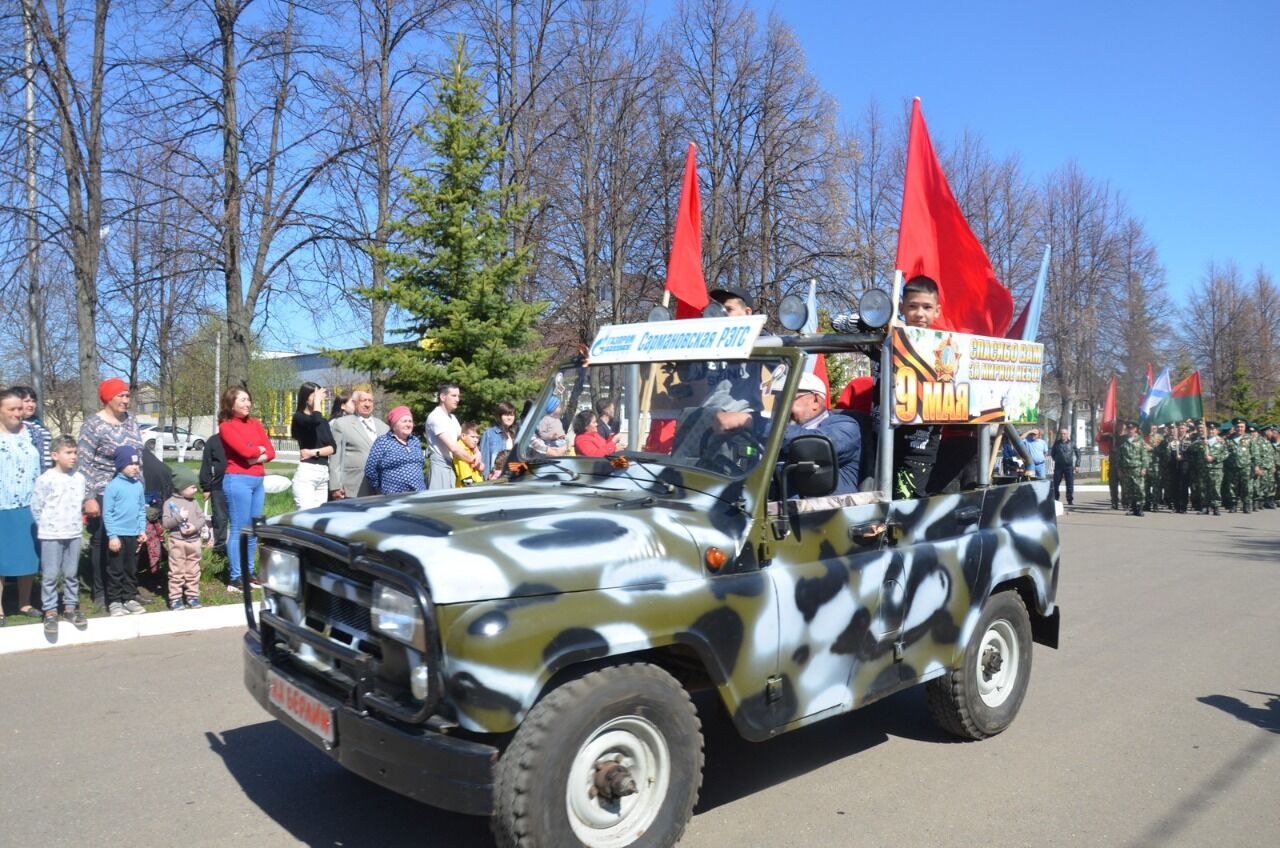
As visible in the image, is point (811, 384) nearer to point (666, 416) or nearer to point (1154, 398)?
point (666, 416)

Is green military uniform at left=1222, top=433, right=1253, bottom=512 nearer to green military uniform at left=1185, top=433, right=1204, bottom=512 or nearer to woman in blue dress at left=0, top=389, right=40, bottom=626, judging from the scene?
green military uniform at left=1185, top=433, right=1204, bottom=512

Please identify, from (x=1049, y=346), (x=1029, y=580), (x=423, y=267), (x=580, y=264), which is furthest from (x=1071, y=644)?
(x=1049, y=346)

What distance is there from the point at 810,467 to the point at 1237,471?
74.5ft

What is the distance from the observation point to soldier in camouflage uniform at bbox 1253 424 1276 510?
2303cm

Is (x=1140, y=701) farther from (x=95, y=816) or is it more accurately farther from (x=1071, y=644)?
(x=95, y=816)

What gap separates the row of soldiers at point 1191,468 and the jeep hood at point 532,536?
2011 centimetres

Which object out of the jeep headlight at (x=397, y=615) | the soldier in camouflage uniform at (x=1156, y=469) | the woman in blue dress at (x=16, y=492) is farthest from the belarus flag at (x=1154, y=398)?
the jeep headlight at (x=397, y=615)

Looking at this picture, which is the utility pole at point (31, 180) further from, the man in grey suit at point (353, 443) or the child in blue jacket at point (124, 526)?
the child in blue jacket at point (124, 526)

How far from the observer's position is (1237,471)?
22547 mm

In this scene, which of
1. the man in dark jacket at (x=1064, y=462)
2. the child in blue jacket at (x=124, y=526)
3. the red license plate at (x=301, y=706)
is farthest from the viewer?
the man in dark jacket at (x=1064, y=462)

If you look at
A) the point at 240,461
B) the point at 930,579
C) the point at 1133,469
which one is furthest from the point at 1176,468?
the point at 240,461

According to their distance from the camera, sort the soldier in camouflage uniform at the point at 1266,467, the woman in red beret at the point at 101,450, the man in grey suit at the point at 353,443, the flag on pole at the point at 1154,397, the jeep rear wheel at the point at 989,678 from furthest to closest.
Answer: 1. the flag on pole at the point at 1154,397
2. the soldier in camouflage uniform at the point at 1266,467
3. the man in grey suit at the point at 353,443
4. the woman in red beret at the point at 101,450
5. the jeep rear wheel at the point at 989,678

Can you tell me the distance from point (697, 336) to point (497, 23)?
746 inches

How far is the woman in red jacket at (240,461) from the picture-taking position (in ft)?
29.3
